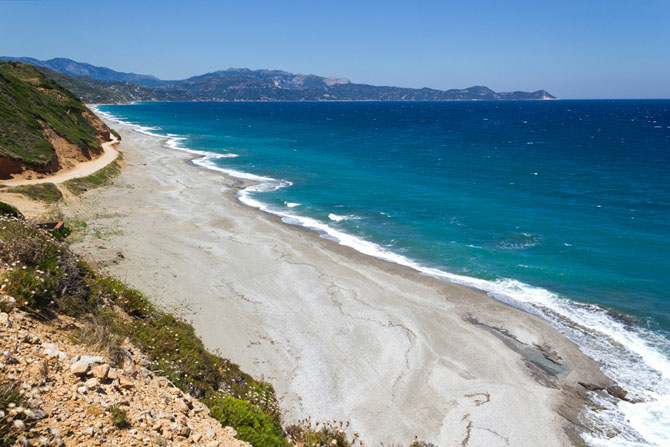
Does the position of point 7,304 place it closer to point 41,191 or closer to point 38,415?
point 38,415

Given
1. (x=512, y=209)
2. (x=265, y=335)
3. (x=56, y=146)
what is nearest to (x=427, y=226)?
(x=512, y=209)

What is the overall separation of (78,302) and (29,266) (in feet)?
5.57

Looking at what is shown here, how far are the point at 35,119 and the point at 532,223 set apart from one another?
5126 centimetres

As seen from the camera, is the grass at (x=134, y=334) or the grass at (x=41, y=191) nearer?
the grass at (x=134, y=334)

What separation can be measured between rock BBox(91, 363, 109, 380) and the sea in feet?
49.3

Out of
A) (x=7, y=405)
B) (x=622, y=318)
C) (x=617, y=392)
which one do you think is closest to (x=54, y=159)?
(x=7, y=405)

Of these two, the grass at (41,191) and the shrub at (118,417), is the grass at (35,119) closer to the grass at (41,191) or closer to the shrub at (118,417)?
the grass at (41,191)

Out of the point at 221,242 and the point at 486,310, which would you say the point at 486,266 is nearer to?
the point at 486,310

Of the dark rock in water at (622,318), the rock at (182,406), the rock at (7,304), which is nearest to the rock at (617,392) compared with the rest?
the dark rock in water at (622,318)

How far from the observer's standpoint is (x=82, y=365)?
7.05 m

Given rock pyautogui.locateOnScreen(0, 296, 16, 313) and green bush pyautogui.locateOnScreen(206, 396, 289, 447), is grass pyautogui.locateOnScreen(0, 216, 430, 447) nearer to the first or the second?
green bush pyautogui.locateOnScreen(206, 396, 289, 447)

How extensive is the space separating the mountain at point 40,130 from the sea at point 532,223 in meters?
16.9

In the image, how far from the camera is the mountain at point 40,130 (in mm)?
34906

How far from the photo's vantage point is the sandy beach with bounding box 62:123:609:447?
14.3 m
